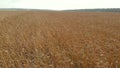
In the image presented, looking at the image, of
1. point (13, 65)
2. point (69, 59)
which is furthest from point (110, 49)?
point (13, 65)

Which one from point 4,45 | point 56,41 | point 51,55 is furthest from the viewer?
point 56,41

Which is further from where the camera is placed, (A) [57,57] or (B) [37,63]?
(A) [57,57]

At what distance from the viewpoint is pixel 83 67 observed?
15.0ft

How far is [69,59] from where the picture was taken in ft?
16.8

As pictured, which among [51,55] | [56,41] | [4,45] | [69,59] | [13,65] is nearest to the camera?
[13,65]

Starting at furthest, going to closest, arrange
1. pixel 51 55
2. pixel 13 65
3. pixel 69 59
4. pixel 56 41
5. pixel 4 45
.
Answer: pixel 56 41 → pixel 4 45 → pixel 51 55 → pixel 69 59 → pixel 13 65

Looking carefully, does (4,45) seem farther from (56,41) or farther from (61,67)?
(61,67)

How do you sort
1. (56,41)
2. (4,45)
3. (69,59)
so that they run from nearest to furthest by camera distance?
(69,59) < (4,45) < (56,41)

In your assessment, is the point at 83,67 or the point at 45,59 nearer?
the point at 83,67

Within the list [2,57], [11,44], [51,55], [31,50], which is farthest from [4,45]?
[51,55]

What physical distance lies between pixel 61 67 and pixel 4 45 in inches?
116

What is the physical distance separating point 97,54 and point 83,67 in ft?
4.53

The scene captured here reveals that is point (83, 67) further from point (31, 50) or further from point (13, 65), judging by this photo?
point (31, 50)

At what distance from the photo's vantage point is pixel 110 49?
21.4ft
